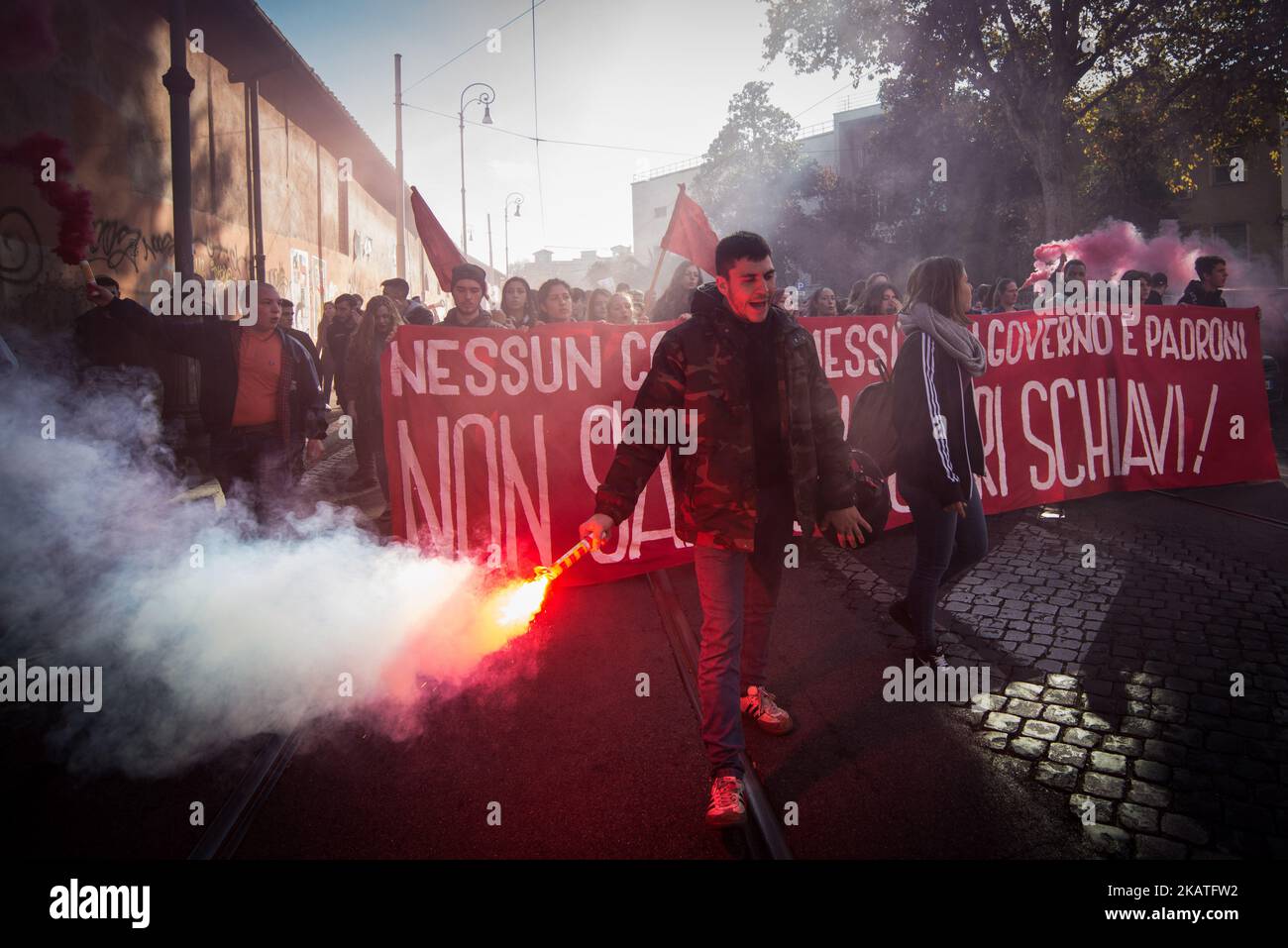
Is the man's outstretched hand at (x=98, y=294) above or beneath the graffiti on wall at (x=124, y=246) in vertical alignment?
beneath

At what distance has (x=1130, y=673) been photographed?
151 inches

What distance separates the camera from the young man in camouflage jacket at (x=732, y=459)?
2.92 m

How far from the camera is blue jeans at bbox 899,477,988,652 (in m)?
3.77

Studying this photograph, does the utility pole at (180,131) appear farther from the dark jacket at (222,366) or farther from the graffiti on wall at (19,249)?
the dark jacket at (222,366)

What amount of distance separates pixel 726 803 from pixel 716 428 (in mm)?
1357

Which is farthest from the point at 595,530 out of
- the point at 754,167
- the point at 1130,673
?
the point at 754,167

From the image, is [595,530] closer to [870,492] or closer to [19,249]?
[870,492]

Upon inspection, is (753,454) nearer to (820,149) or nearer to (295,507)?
(295,507)

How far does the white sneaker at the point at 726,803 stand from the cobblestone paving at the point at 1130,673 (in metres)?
1.14

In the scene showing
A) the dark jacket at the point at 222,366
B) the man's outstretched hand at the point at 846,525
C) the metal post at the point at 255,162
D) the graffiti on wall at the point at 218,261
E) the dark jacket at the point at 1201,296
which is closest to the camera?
the man's outstretched hand at the point at 846,525

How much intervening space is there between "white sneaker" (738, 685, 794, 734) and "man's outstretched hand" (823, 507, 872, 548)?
0.80 m

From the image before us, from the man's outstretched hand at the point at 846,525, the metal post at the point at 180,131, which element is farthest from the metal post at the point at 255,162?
the man's outstretched hand at the point at 846,525

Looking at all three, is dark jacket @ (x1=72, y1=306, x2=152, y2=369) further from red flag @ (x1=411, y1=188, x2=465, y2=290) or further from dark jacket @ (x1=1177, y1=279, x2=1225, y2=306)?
dark jacket @ (x1=1177, y1=279, x2=1225, y2=306)
